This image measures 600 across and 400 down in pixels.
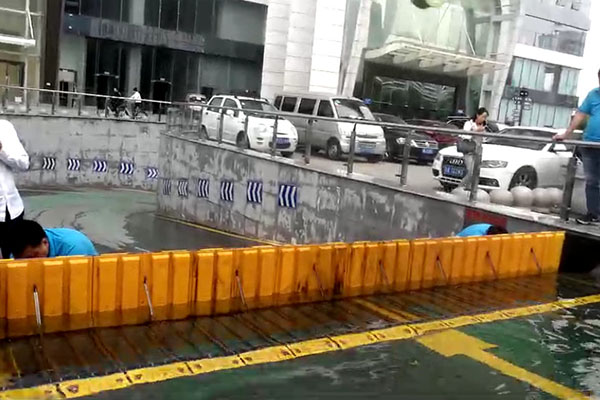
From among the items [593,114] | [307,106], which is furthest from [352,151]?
[307,106]

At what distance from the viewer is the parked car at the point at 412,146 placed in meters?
9.04

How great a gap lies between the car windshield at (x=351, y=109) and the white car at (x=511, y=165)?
878cm

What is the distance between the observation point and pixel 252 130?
13906 millimetres

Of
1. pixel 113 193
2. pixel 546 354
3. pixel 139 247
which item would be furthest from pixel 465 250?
pixel 113 193

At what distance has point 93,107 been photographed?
26.0 metres

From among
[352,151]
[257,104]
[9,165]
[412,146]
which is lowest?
[352,151]

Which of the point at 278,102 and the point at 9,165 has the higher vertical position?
the point at 278,102

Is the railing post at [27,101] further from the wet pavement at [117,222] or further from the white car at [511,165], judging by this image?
the white car at [511,165]

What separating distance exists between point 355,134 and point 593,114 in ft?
13.2

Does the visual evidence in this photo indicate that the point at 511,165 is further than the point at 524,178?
Yes

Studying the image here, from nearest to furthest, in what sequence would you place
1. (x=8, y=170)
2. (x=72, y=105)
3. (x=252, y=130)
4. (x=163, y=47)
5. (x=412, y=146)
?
(x=8, y=170) < (x=412, y=146) < (x=252, y=130) < (x=72, y=105) < (x=163, y=47)

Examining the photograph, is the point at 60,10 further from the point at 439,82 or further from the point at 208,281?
the point at 208,281

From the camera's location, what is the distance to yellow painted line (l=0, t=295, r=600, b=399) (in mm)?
3424

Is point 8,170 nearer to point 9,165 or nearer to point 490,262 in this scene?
point 9,165
